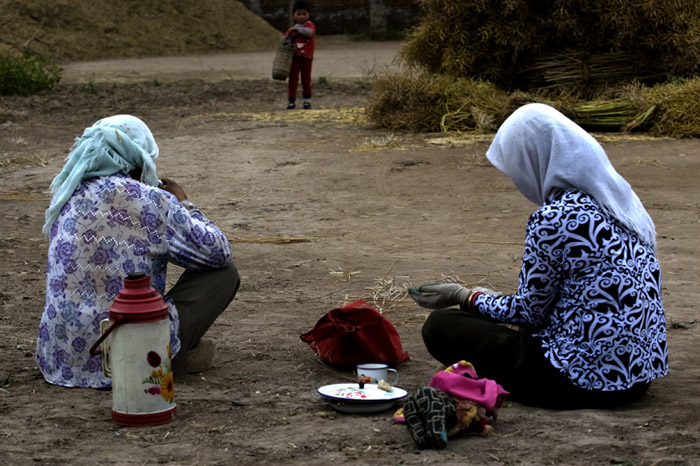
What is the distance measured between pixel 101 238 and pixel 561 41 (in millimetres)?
8004

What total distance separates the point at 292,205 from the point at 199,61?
49.2 ft

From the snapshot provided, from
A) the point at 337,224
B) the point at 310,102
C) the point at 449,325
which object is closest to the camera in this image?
the point at 449,325

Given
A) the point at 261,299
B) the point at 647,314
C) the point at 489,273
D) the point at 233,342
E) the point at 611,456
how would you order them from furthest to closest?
the point at 489,273, the point at 261,299, the point at 233,342, the point at 647,314, the point at 611,456

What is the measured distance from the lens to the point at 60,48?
2278 cm

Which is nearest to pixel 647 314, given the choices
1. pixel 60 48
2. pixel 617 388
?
pixel 617 388

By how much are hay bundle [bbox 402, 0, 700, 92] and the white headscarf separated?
7183 mm

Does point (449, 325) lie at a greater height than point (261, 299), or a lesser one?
greater

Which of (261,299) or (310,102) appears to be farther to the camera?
(310,102)

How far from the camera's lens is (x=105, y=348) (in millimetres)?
3381

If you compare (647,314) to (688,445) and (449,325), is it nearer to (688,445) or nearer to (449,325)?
(688,445)

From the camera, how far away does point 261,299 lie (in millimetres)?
5262

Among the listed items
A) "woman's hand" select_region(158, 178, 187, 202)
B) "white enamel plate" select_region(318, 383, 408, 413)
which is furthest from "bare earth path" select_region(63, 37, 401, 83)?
"white enamel plate" select_region(318, 383, 408, 413)

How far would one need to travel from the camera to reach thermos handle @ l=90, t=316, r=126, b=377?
318 centimetres

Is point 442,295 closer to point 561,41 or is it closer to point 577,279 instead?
point 577,279
